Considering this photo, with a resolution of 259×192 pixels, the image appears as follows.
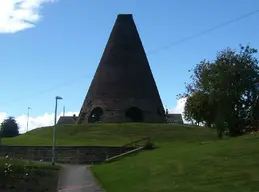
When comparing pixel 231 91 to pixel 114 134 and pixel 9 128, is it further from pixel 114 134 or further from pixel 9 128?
pixel 9 128

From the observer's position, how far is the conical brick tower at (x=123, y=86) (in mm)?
61656

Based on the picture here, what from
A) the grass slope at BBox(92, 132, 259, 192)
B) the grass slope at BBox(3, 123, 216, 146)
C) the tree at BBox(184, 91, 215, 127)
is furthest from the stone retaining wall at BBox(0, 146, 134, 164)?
the grass slope at BBox(92, 132, 259, 192)

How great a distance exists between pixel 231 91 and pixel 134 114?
24.7 m

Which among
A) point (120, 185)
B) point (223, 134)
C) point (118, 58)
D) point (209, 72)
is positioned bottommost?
point (120, 185)

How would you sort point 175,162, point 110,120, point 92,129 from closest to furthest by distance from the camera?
1. point 175,162
2. point 92,129
3. point 110,120

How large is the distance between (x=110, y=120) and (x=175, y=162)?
126ft

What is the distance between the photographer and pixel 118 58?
6344 cm

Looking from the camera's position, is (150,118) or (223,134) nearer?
(223,134)

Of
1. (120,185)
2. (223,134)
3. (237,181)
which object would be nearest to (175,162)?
(120,185)

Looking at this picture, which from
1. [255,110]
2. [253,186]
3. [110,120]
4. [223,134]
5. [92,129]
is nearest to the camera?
[253,186]

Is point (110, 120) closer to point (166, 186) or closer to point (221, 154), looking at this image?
point (221, 154)

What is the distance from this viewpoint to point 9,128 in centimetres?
8331

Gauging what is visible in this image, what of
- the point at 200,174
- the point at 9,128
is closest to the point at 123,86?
the point at 9,128

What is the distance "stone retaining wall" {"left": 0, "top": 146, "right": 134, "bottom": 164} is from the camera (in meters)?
37.6
